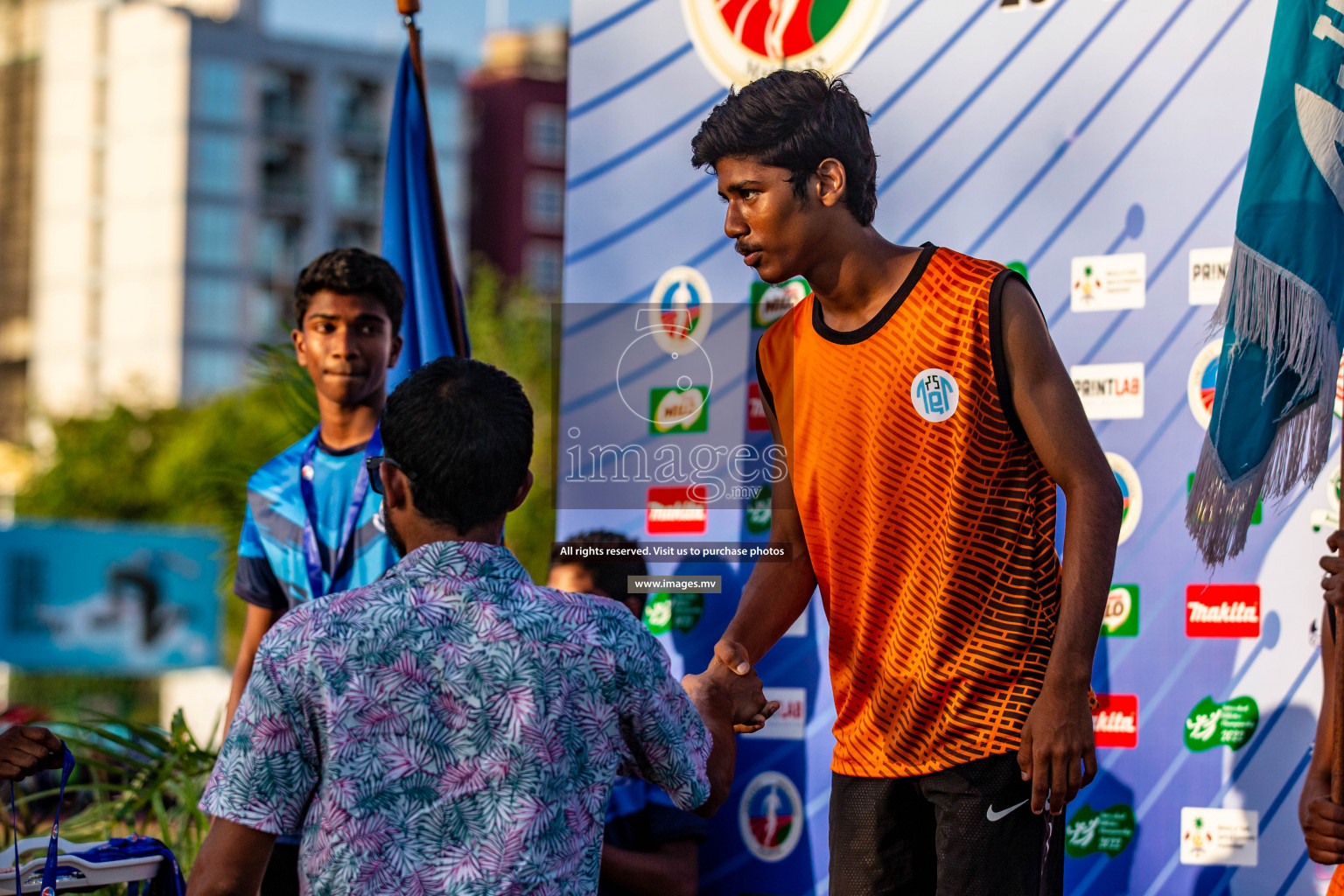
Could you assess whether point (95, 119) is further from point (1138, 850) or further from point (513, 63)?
point (1138, 850)

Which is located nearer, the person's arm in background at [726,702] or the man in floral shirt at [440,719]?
the man in floral shirt at [440,719]

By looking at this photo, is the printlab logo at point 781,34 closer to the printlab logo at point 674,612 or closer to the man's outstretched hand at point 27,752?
the printlab logo at point 674,612

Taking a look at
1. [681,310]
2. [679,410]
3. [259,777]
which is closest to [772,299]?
[681,310]

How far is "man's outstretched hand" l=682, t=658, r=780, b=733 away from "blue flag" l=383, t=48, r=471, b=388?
6.00 feet

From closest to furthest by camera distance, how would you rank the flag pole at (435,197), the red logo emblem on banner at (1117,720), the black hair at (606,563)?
1. the red logo emblem on banner at (1117,720)
2. the black hair at (606,563)
3. the flag pole at (435,197)

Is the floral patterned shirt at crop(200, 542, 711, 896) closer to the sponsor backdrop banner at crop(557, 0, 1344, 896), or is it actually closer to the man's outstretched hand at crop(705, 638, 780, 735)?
the man's outstretched hand at crop(705, 638, 780, 735)

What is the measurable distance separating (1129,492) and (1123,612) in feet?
0.96

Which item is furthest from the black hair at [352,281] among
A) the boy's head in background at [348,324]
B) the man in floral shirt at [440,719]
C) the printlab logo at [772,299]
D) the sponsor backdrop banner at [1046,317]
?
the man in floral shirt at [440,719]

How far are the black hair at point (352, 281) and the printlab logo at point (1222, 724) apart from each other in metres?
2.28

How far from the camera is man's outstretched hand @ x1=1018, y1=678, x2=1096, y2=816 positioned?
2.30 m

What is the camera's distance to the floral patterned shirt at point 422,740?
1910mm

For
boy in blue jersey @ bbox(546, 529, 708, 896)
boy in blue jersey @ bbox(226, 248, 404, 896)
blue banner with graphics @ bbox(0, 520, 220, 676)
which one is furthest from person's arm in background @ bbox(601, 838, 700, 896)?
blue banner with graphics @ bbox(0, 520, 220, 676)

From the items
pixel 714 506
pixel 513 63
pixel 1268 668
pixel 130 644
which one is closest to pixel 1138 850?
pixel 1268 668

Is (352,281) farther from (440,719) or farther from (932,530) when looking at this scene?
(440,719)
